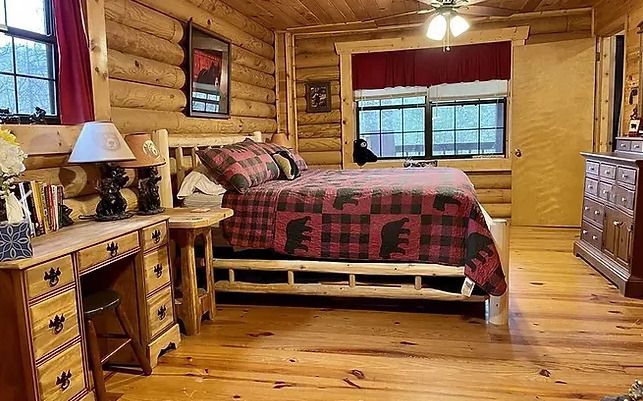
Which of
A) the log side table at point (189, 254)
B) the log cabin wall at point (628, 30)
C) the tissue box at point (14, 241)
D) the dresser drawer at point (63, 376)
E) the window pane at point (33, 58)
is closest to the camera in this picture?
the tissue box at point (14, 241)

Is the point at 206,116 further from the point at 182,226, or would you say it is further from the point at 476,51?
the point at 476,51

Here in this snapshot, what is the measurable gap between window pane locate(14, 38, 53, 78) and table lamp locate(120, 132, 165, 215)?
55 centimetres

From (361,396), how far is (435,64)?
15.9 feet

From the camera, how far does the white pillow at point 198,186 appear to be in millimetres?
3869

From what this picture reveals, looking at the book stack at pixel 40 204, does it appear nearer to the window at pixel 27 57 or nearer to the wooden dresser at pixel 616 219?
the window at pixel 27 57

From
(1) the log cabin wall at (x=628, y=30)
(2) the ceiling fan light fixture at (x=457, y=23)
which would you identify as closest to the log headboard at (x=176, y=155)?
(2) the ceiling fan light fixture at (x=457, y=23)

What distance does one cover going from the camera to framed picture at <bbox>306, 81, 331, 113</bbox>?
6688 mm

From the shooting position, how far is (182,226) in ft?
9.67

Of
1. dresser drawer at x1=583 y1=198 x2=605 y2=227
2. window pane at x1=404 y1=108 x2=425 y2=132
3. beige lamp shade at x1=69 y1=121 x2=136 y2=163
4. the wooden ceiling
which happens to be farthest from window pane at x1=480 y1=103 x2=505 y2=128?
beige lamp shade at x1=69 y1=121 x2=136 y2=163

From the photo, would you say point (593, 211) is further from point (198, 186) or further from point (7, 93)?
point (7, 93)

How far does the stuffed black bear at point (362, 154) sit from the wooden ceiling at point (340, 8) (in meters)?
1.48

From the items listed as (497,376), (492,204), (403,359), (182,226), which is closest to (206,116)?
(182,226)

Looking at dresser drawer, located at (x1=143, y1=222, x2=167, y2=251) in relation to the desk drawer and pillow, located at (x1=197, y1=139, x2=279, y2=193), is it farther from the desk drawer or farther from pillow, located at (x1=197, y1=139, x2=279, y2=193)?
pillow, located at (x1=197, y1=139, x2=279, y2=193)

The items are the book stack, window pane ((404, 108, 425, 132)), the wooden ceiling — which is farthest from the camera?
window pane ((404, 108, 425, 132))
